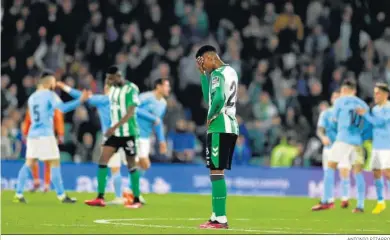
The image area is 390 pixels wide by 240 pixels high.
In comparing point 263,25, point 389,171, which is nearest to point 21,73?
point 263,25

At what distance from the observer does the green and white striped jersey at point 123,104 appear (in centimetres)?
1758

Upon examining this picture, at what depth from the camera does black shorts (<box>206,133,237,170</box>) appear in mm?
13133

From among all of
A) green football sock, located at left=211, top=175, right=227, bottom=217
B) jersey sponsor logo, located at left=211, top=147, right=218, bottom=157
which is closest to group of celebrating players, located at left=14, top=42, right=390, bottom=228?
jersey sponsor logo, located at left=211, top=147, right=218, bottom=157

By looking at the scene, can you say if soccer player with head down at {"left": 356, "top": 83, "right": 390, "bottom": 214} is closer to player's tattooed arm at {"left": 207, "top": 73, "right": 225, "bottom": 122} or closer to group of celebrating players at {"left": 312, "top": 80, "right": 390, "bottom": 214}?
group of celebrating players at {"left": 312, "top": 80, "right": 390, "bottom": 214}

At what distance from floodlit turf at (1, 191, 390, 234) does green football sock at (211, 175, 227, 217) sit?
0.32m

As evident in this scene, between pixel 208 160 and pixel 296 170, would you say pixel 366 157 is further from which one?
pixel 208 160

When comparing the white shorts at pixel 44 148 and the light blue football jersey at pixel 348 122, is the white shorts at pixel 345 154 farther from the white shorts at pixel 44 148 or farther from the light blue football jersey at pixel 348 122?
the white shorts at pixel 44 148

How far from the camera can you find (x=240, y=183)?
2497cm

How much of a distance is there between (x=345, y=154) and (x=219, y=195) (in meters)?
6.05

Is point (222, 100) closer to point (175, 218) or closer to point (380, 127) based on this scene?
point (175, 218)

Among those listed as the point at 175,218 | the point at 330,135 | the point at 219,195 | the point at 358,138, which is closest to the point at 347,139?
the point at 358,138

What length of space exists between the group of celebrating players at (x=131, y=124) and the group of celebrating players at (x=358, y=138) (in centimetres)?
249

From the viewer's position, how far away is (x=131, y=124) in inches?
699

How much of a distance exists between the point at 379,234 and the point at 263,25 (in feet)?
55.2
